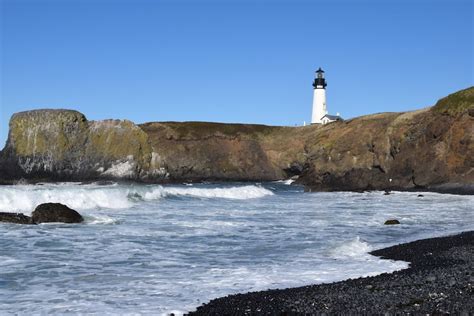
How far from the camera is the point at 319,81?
127 m

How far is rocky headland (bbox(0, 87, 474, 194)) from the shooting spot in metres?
59.2

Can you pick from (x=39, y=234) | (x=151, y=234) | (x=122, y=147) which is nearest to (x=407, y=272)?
(x=151, y=234)

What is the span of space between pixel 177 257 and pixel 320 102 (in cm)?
11598

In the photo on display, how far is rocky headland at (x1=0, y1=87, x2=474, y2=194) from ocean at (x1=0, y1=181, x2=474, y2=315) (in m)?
31.6

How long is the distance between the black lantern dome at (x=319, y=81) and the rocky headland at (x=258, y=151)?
10768mm

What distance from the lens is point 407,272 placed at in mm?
12352

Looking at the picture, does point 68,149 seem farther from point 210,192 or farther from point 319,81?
point 319,81

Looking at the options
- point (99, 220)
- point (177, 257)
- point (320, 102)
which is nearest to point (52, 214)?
point (99, 220)

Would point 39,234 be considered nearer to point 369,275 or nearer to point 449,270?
point 369,275

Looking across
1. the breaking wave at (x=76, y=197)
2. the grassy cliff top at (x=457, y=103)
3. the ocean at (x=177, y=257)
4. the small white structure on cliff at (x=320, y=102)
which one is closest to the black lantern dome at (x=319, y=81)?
the small white structure on cliff at (x=320, y=102)

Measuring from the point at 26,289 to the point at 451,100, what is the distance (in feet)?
193

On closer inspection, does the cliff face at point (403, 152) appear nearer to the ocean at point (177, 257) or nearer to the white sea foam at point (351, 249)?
the ocean at point (177, 257)

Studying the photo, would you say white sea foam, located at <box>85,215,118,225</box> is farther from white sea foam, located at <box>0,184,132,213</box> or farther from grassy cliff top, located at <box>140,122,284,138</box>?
grassy cliff top, located at <box>140,122,284,138</box>

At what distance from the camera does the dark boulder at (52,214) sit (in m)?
23.2
